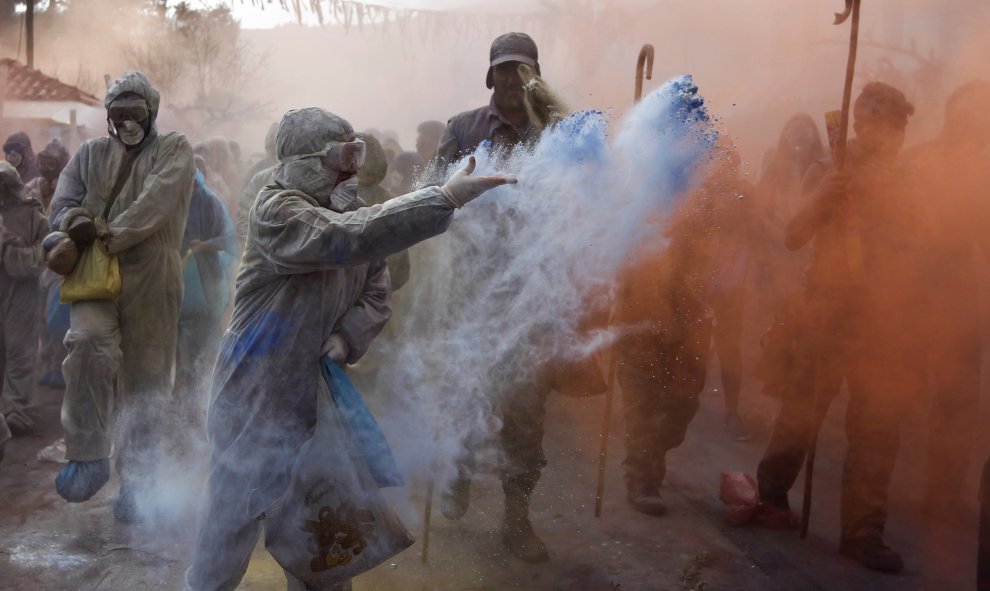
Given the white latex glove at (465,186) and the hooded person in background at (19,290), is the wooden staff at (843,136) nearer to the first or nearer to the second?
the white latex glove at (465,186)

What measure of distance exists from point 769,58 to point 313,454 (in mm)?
7605

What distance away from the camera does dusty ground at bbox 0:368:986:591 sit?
15.3 feet

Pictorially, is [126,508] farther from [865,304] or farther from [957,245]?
[957,245]

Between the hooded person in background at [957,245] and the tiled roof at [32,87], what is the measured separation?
17298 mm

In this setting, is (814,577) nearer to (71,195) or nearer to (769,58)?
(71,195)

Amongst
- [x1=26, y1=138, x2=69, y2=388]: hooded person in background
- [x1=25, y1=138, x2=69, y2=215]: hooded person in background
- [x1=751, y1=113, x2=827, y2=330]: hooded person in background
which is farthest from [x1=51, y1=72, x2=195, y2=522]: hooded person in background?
[x1=751, y1=113, x2=827, y2=330]: hooded person in background

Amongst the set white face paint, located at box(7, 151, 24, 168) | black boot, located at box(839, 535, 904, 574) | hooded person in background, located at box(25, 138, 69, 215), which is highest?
white face paint, located at box(7, 151, 24, 168)

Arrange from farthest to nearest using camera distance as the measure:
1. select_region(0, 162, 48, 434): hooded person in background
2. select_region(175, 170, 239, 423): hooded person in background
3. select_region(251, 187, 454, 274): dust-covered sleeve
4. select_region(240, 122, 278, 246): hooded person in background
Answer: select_region(0, 162, 48, 434): hooded person in background < select_region(175, 170, 239, 423): hooded person in background < select_region(240, 122, 278, 246): hooded person in background < select_region(251, 187, 454, 274): dust-covered sleeve

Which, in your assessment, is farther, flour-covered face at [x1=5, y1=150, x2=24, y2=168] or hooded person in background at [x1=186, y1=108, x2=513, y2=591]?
flour-covered face at [x1=5, y1=150, x2=24, y2=168]

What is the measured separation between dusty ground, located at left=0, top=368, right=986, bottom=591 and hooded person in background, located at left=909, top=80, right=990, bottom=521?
3.00 ft

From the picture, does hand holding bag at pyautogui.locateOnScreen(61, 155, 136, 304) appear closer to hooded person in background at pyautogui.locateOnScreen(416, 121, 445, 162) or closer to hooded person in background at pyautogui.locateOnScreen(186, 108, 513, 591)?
hooded person in background at pyautogui.locateOnScreen(186, 108, 513, 591)

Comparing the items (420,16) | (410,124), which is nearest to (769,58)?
(420,16)

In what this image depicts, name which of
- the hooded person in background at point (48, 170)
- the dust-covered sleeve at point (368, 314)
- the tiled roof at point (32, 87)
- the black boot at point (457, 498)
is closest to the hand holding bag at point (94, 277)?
the dust-covered sleeve at point (368, 314)

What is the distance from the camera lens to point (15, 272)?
23.7 feet
